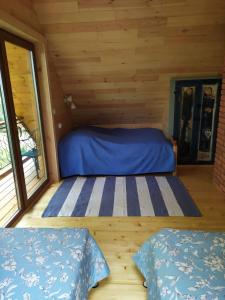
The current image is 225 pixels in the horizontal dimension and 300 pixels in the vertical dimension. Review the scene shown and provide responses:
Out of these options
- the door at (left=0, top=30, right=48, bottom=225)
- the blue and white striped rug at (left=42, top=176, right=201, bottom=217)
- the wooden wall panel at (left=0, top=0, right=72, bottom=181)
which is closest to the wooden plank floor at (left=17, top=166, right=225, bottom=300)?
the blue and white striped rug at (left=42, top=176, right=201, bottom=217)

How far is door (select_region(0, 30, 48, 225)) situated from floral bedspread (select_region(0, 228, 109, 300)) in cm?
107

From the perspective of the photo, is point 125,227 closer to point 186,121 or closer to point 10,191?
point 10,191

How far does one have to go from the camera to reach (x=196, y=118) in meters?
3.86

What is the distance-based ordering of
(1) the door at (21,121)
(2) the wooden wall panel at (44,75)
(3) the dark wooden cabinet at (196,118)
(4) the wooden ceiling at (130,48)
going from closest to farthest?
1. (2) the wooden wall panel at (44,75)
2. (1) the door at (21,121)
3. (4) the wooden ceiling at (130,48)
4. (3) the dark wooden cabinet at (196,118)

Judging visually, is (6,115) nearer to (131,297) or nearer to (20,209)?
(20,209)

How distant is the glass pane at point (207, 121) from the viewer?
3.71 m

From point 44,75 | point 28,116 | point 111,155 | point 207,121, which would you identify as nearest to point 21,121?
point 28,116

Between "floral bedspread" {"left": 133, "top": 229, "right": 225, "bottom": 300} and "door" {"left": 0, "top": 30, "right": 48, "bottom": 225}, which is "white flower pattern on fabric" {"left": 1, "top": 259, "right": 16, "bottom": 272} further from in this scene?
"door" {"left": 0, "top": 30, "right": 48, "bottom": 225}

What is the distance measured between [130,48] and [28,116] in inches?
67.6

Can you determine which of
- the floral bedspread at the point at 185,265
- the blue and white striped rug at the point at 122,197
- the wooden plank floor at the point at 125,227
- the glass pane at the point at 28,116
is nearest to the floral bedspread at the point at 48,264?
the wooden plank floor at the point at 125,227

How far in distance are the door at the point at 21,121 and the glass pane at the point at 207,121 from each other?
2621mm

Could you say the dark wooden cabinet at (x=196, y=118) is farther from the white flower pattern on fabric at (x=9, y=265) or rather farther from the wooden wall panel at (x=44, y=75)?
the white flower pattern on fabric at (x=9, y=265)

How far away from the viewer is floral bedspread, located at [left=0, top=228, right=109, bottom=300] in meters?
1.05

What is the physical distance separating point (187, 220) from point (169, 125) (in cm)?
207
